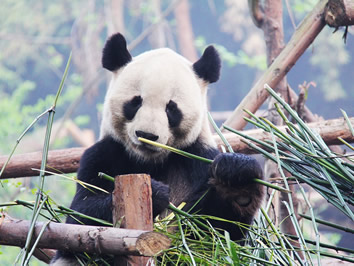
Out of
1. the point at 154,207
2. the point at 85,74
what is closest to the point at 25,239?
the point at 154,207

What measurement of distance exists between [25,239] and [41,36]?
17.8m

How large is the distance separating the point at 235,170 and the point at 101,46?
14.6 m

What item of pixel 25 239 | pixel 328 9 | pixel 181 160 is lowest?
pixel 25 239

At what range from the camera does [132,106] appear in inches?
116

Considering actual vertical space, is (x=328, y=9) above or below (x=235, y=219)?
above

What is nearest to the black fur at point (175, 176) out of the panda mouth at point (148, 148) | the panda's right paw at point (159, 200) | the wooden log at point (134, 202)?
the panda's right paw at point (159, 200)

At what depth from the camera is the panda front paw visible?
8.07ft

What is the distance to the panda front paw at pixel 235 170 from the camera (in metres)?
2.46

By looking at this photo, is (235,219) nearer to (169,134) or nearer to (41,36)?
(169,134)

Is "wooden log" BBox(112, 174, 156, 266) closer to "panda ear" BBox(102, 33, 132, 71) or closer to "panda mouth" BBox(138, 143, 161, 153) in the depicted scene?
"panda mouth" BBox(138, 143, 161, 153)

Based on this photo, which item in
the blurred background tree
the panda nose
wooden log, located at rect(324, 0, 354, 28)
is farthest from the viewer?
the blurred background tree

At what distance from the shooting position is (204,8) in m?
21.2

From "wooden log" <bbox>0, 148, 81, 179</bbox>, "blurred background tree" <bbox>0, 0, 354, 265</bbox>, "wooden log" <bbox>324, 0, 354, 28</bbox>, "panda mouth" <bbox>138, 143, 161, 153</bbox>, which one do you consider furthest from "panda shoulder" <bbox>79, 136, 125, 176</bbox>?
"blurred background tree" <bbox>0, 0, 354, 265</bbox>

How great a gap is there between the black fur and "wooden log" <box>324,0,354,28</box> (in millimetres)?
1477
